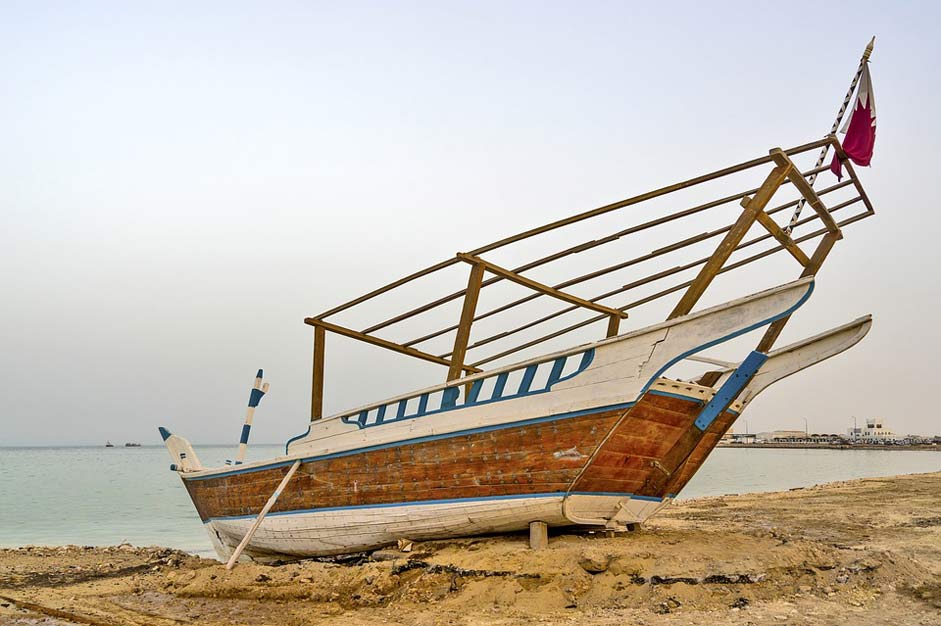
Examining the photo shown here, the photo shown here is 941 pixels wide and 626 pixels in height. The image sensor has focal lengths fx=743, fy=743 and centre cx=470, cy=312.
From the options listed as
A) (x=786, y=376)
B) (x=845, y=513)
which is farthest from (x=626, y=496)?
(x=845, y=513)

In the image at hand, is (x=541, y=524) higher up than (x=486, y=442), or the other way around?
(x=486, y=442)

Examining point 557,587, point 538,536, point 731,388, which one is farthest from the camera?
point 538,536

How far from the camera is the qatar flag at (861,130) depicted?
32.9ft

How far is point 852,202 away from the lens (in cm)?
1044

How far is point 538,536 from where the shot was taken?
→ 9008mm

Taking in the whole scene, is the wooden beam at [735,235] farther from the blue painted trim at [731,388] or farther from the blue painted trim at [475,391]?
the blue painted trim at [475,391]

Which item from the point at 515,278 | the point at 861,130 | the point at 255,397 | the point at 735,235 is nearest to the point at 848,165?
the point at 861,130

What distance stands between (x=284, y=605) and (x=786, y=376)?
726 cm

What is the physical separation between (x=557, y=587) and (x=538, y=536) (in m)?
0.96

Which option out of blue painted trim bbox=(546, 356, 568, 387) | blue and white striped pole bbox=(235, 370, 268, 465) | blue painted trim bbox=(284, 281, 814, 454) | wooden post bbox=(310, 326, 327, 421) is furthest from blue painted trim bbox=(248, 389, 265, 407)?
blue painted trim bbox=(546, 356, 568, 387)

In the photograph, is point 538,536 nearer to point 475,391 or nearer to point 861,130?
point 475,391

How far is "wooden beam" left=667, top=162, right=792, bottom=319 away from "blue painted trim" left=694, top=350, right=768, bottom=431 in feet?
3.01

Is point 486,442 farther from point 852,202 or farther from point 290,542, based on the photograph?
point 852,202

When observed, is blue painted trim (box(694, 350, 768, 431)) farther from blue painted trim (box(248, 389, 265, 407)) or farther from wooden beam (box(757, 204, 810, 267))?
blue painted trim (box(248, 389, 265, 407))
